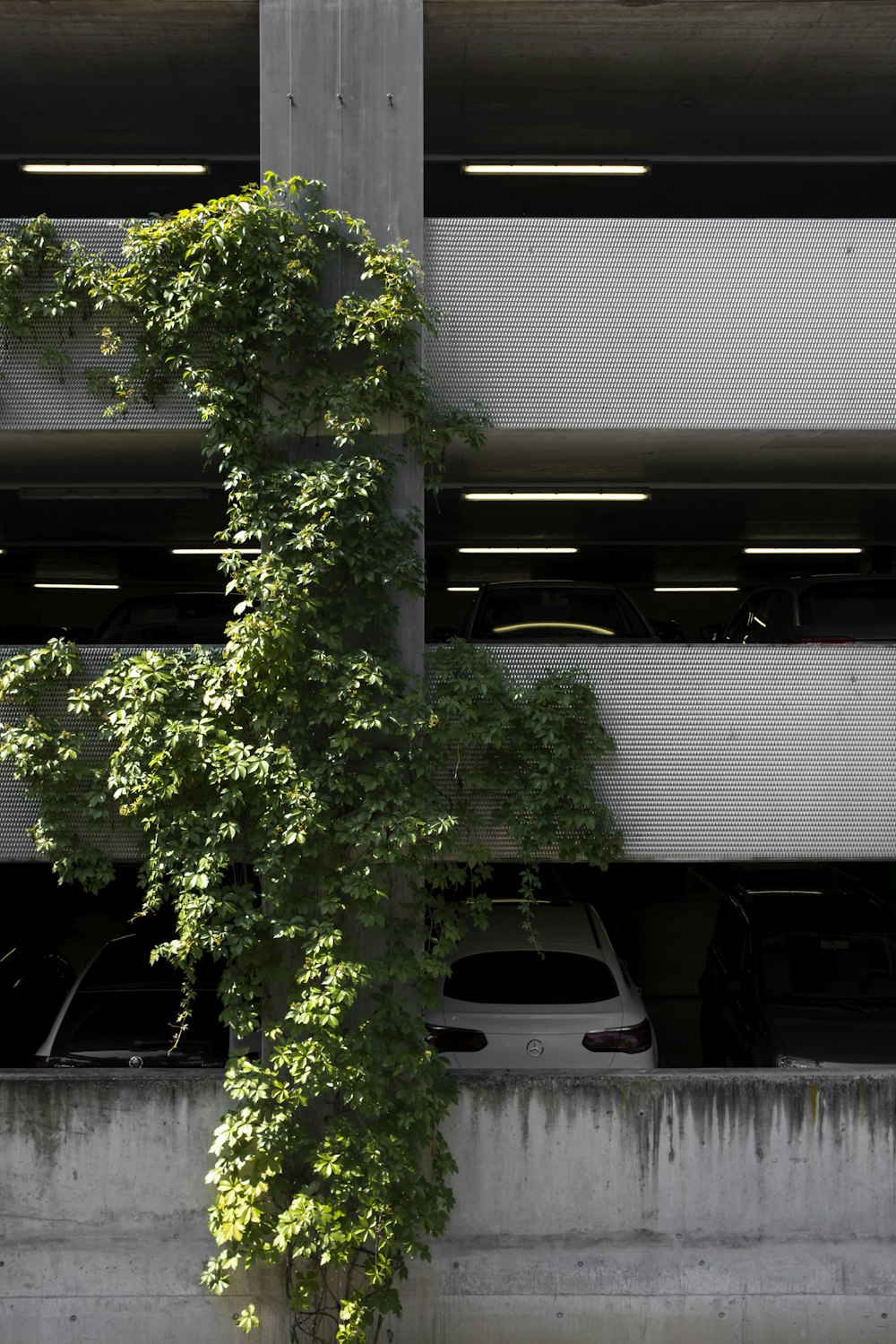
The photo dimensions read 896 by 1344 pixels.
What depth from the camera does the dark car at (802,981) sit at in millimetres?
6902

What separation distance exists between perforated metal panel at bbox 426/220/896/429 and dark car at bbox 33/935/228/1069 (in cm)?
438

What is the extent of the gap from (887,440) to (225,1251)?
6.15 metres

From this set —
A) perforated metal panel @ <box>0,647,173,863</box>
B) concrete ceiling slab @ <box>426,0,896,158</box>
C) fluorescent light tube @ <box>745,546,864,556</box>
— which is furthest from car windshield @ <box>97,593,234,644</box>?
fluorescent light tube @ <box>745,546,864,556</box>

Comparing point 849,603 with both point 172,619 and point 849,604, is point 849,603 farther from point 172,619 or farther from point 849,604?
point 172,619

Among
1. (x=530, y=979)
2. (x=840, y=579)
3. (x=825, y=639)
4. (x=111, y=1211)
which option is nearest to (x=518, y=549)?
(x=840, y=579)

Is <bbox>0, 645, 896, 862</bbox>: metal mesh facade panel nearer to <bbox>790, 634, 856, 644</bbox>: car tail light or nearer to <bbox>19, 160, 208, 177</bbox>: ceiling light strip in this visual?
<bbox>790, 634, 856, 644</bbox>: car tail light

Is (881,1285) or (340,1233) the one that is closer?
(340,1233)

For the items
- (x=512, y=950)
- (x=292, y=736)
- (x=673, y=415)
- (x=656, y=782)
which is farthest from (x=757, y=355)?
(x=512, y=950)

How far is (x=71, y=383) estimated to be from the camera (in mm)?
6328

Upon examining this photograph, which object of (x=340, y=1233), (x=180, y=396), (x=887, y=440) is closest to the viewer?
(x=340, y=1233)

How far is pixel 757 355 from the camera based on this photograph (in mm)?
6391

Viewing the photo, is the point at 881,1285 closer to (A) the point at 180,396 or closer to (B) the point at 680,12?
(A) the point at 180,396

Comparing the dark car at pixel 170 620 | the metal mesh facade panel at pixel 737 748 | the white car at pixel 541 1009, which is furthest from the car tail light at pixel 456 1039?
the dark car at pixel 170 620

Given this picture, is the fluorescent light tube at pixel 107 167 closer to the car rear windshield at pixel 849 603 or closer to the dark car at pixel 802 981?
the car rear windshield at pixel 849 603
